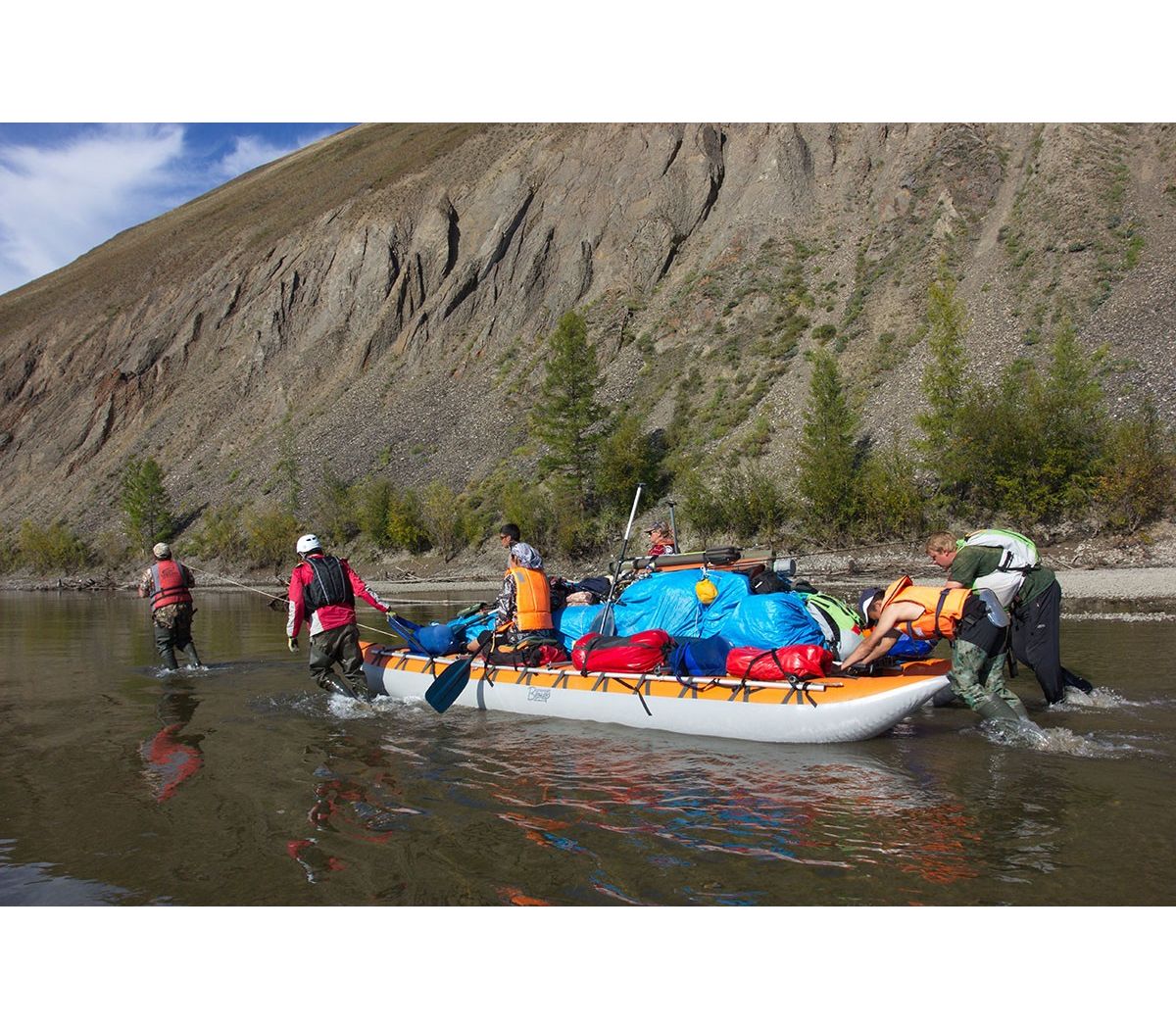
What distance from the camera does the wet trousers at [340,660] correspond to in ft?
38.5

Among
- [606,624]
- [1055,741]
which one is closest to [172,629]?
[606,624]

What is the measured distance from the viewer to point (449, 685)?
1112cm

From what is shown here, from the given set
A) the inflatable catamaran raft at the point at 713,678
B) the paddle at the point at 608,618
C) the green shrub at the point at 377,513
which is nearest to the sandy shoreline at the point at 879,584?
the green shrub at the point at 377,513

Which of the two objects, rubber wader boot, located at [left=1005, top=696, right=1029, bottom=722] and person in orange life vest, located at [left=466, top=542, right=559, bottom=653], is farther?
person in orange life vest, located at [left=466, top=542, right=559, bottom=653]

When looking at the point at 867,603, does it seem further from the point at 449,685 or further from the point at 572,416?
the point at 572,416

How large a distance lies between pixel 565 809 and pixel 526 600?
4345 mm

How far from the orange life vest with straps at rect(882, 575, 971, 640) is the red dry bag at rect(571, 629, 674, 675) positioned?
8.14ft

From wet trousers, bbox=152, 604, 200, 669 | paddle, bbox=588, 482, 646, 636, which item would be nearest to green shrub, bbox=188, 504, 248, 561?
wet trousers, bbox=152, 604, 200, 669

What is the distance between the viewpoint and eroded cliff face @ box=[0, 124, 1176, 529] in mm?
42906

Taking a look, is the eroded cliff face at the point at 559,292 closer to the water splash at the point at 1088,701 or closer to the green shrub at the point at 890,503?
the green shrub at the point at 890,503

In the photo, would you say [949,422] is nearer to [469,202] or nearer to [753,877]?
[753,877]

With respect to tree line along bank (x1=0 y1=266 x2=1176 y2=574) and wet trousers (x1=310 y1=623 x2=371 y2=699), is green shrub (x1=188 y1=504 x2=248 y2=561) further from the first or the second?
wet trousers (x1=310 y1=623 x2=371 y2=699)

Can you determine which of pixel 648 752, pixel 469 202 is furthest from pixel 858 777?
pixel 469 202

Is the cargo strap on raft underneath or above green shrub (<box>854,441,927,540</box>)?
underneath
